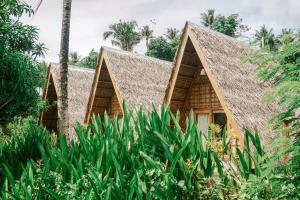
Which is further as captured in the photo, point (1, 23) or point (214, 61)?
point (214, 61)

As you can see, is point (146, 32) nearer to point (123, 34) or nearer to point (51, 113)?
point (123, 34)

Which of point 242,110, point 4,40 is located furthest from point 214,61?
point 4,40

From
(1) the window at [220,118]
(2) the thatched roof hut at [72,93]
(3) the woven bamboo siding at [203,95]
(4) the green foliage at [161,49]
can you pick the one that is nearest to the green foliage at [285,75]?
(3) the woven bamboo siding at [203,95]

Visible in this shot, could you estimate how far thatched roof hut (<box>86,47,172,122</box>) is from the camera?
11.2 metres

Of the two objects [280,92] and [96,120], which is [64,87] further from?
[280,92]

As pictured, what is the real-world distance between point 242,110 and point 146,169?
523cm

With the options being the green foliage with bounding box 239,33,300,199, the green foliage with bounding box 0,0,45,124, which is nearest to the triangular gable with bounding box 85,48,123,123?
the green foliage with bounding box 0,0,45,124

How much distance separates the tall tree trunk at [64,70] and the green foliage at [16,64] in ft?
6.11

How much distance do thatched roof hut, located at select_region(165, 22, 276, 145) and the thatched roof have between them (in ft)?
18.5

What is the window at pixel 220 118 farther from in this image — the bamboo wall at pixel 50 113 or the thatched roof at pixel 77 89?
the bamboo wall at pixel 50 113

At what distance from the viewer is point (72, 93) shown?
1576 centimetres

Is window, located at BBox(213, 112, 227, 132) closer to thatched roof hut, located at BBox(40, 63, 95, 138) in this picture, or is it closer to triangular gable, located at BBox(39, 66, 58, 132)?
thatched roof hut, located at BBox(40, 63, 95, 138)

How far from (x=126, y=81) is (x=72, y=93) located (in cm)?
517

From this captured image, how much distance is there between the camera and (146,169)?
2.91 meters
